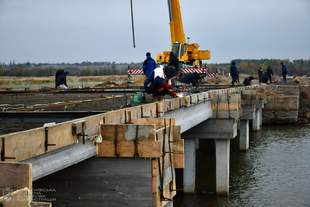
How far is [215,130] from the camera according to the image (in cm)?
2052

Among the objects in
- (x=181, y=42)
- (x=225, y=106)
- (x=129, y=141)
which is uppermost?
(x=181, y=42)

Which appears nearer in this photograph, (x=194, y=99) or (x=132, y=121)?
(x=132, y=121)

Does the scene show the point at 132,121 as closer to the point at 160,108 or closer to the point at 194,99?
the point at 160,108

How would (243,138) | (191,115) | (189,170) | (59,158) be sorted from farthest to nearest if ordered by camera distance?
(243,138) → (189,170) → (191,115) → (59,158)

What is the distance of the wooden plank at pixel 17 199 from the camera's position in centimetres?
483

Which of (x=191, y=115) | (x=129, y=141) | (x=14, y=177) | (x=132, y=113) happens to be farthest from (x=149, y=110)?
(x=14, y=177)

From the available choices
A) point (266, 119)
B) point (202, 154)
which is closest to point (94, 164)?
point (202, 154)

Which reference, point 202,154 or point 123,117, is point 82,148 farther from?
point 202,154

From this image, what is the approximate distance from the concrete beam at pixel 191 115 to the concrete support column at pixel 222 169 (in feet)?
4.16

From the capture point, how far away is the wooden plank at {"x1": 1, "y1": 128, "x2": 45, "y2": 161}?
627 cm

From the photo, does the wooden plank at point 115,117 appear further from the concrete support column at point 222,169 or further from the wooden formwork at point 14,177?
the concrete support column at point 222,169

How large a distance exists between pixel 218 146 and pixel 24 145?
1459 centimetres

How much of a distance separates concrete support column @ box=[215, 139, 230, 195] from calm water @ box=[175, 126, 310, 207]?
39 centimetres

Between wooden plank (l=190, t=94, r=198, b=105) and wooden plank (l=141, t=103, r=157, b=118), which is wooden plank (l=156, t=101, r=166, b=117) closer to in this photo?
wooden plank (l=141, t=103, r=157, b=118)
